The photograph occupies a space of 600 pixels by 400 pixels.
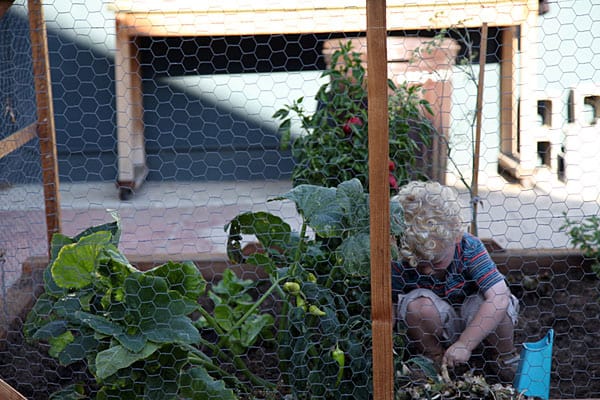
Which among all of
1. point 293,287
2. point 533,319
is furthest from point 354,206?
point 533,319

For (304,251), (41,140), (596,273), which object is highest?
(41,140)

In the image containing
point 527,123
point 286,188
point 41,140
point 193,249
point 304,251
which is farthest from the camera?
point 286,188

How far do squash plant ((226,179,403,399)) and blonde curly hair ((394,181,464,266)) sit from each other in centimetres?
17

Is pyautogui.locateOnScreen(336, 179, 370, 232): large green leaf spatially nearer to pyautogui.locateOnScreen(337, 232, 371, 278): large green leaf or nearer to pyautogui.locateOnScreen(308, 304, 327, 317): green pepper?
pyautogui.locateOnScreen(337, 232, 371, 278): large green leaf

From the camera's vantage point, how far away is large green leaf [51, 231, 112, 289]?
6.56ft

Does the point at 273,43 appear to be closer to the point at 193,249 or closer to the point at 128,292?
the point at 193,249

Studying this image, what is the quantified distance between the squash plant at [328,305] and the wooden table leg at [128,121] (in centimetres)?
224

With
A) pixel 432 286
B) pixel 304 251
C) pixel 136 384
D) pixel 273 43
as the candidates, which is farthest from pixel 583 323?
pixel 273 43

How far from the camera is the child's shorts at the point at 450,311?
237cm

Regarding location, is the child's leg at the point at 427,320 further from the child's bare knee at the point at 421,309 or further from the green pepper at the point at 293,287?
the green pepper at the point at 293,287

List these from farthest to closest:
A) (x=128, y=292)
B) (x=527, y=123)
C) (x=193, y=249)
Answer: (x=527, y=123), (x=193, y=249), (x=128, y=292)

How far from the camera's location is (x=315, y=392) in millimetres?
2104

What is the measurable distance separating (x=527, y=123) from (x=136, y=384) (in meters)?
2.91

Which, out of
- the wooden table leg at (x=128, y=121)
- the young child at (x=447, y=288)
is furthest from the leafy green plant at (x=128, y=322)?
the wooden table leg at (x=128, y=121)
